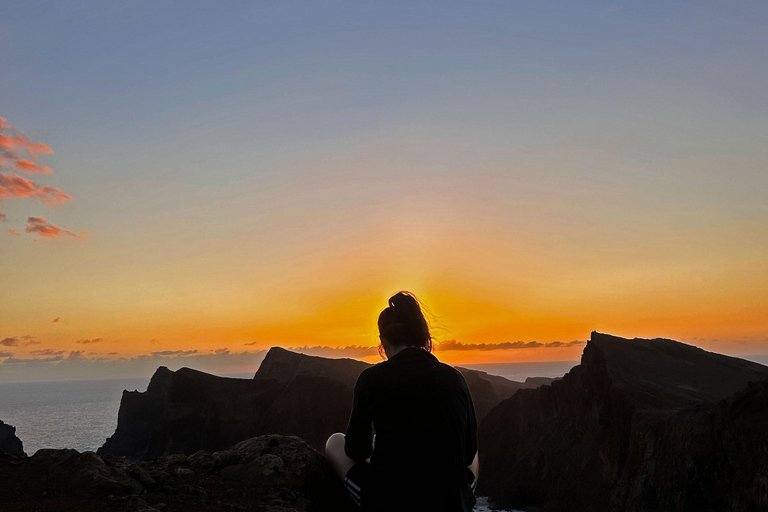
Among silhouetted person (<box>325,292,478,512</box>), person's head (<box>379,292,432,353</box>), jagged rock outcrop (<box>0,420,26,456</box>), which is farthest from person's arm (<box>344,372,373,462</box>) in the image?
jagged rock outcrop (<box>0,420,26,456</box>)

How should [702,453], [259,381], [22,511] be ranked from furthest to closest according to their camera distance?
[259,381]
[702,453]
[22,511]

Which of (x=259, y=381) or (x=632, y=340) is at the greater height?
(x=632, y=340)

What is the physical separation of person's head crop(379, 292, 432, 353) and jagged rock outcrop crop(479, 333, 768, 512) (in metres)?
20.1

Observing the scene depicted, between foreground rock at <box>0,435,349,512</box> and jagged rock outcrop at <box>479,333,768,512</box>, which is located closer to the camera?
foreground rock at <box>0,435,349,512</box>

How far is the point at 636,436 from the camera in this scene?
31219mm

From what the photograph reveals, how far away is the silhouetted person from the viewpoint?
4.86 m

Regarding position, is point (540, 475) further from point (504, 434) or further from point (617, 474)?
point (617, 474)

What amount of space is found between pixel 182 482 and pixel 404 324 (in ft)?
19.5

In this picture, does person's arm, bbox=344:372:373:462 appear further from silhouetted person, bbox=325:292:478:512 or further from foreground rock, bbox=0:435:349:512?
foreground rock, bbox=0:435:349:512

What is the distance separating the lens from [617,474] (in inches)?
1484

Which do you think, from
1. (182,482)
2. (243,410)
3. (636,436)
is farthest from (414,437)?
(243,410)

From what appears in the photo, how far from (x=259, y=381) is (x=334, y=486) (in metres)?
79.4

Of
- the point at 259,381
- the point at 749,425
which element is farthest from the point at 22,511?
the point at 259,381

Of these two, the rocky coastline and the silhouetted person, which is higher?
the silhouetted person
